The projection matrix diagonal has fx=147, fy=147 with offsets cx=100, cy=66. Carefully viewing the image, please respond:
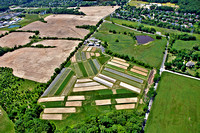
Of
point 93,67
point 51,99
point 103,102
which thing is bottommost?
point 51,99

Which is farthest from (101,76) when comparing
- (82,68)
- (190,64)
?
(190,64)

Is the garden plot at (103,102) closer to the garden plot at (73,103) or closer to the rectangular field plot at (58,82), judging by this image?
the garden plot at (73,103)

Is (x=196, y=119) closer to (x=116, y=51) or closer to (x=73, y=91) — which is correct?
(x=73, y=91)

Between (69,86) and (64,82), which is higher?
(64,82)

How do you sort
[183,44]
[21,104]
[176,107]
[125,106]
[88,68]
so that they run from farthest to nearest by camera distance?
[183,44] → [88,68] → [21,104] → [125,106] → [176,107]

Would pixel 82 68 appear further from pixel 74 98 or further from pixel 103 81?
pixel 74 98

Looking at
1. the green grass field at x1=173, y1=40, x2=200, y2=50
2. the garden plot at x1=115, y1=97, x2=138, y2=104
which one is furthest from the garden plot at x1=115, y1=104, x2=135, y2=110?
the green grass field at x1=173, y1=40, x2=200, y2=50

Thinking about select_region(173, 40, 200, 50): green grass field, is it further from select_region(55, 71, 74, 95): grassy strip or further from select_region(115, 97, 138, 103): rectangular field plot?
select_region(55, 71, 74, 95): grassy strip
